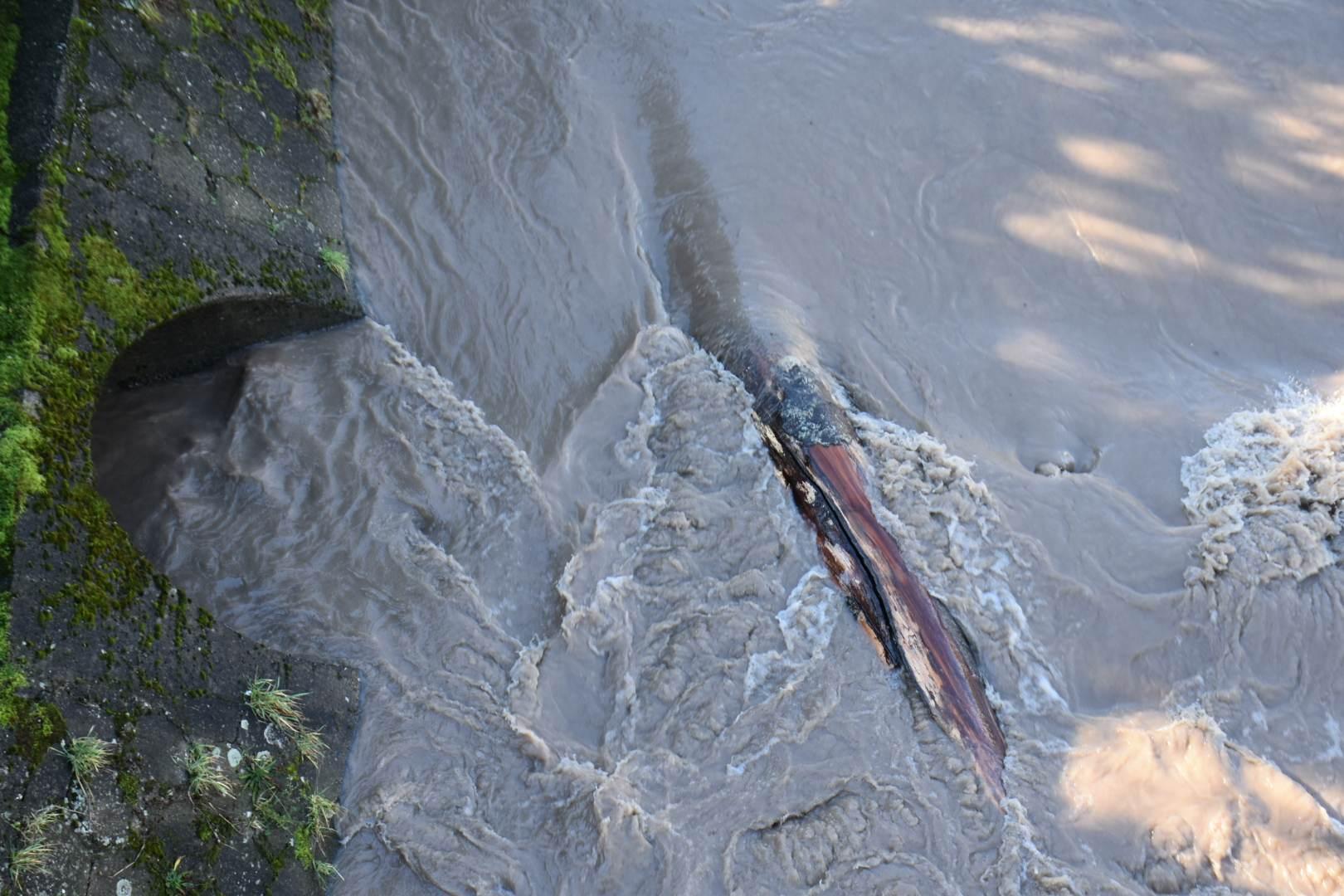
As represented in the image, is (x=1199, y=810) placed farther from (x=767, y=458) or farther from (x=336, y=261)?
(x=336, y=261)

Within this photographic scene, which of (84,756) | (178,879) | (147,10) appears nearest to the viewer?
(84,756)

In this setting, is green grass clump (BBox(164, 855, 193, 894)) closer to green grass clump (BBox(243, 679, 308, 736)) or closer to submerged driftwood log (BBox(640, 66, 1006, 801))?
green grass clump (BBox(243, 679, 308, 736))

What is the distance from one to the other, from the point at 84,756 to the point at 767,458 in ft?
10.5

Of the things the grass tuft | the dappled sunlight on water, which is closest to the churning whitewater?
the dappled sunlight on water

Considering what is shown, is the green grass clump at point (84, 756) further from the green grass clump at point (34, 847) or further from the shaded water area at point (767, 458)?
the shaded water area at point (767, 458)

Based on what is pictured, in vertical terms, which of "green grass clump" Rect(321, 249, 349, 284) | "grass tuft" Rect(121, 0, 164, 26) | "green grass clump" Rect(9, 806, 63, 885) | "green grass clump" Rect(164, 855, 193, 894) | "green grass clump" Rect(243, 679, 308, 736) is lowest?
"green grass clump" Rect(164, 855, 193, 894)

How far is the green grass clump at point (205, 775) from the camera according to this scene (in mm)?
3336

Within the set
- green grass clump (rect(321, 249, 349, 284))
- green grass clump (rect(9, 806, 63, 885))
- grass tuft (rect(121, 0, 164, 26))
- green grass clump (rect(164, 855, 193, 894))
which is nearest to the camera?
green grass clump (rect(9, 806, 63, 885))

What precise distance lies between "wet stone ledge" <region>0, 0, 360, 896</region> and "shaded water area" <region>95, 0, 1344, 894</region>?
0.36 m

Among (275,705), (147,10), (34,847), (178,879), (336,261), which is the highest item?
(147,10)

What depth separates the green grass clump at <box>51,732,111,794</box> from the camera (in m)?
3.02

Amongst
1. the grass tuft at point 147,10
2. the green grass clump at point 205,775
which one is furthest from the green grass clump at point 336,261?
the green grass clump at point 205,775

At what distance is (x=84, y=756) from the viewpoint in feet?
9.95

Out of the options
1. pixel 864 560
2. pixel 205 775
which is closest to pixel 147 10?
pixel 205 775
